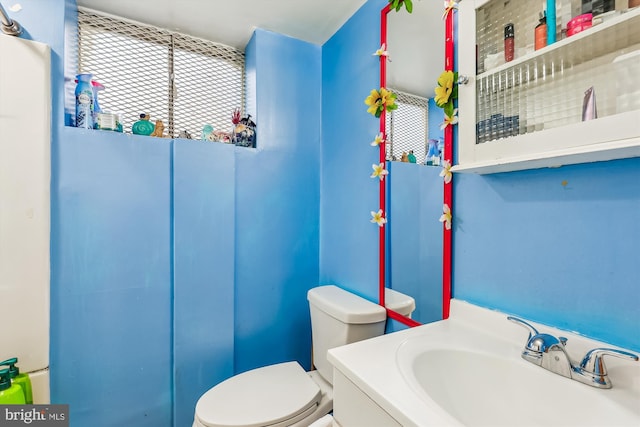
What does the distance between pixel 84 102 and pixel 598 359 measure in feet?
6.14

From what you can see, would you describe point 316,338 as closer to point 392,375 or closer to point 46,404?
point 392,375

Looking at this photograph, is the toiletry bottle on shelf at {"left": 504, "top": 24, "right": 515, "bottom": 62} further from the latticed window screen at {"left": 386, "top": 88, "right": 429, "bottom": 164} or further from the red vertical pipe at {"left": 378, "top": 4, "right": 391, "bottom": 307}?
the red vertical pipe at {"left": 378, "top": 4, "right": 391, "bottom": 307}

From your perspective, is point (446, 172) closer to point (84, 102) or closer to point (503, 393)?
point (503, 393)

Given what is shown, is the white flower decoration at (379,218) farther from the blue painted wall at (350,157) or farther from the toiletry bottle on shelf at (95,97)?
the toiletry bottle on shelf at (95,97)

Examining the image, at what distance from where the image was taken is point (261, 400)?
1103mm

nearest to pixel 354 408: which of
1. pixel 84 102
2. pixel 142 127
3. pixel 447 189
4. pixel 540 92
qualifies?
pixel 447 189

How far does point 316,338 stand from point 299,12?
161 centimetres

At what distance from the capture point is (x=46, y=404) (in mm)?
1129

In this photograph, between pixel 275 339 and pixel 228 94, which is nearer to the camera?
pixel 275 339

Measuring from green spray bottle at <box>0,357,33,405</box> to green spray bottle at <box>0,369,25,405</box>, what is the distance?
32 mm

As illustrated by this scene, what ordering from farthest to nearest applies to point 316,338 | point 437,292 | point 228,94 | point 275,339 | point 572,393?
point 228,94
point 275,339
point 316,338
point 437,292
point 572,393

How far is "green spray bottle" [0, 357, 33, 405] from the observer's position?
1.04m

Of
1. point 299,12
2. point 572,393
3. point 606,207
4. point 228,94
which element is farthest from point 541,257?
point 228,94

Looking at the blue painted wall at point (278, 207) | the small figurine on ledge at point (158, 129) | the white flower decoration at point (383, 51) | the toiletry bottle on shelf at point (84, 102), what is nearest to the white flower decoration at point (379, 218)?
the blue painted wall at point (278, 207)
